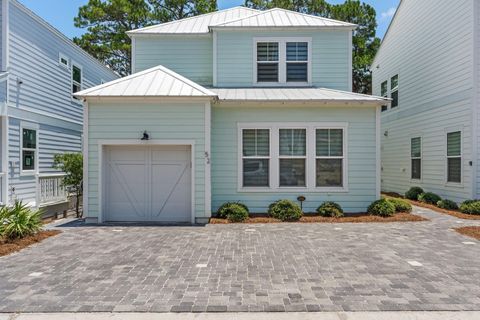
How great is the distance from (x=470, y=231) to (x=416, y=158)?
6.39m

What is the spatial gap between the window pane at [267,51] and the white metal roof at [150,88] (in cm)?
370

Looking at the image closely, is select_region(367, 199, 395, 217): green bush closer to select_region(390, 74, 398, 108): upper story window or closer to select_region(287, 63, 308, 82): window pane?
select_region(287, 63, 308, 82): window pane

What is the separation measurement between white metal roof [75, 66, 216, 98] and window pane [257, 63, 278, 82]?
331 centimetres

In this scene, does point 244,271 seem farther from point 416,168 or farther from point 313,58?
point 416,168

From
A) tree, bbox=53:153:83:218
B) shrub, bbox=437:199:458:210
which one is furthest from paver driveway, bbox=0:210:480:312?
shrub, bbox=437:199:458:210

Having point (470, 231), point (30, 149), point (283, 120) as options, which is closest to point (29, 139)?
Answer: point (30, 149)

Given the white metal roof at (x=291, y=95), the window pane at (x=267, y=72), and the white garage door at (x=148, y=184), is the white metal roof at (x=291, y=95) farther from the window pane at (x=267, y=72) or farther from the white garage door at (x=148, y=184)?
the white garage door at (x=148, y=184)

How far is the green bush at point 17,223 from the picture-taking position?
715 cm

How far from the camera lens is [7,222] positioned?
7.43 metres

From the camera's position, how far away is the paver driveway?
4.21 metres

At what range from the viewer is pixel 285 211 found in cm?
955

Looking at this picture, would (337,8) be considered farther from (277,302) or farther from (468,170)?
(277,302)

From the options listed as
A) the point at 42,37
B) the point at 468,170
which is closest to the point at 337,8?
the point at 468,170

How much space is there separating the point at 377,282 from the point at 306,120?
20.3ft
